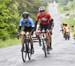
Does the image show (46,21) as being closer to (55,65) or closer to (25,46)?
(25,46)

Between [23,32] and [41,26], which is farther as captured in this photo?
[41,26]

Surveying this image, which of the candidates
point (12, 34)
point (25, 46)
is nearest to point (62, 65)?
point (25, 46)

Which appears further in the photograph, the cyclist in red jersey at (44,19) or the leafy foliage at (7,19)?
the leafy foliage at (7,19)

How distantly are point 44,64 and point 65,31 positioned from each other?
95.1 feet

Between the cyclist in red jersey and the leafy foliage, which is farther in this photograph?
the leafy foliage

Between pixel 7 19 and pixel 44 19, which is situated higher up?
pixel 7 19

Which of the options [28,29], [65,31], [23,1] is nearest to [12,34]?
[65,31]

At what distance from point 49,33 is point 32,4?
193 ft

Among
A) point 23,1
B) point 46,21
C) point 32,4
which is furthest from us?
point 32,4

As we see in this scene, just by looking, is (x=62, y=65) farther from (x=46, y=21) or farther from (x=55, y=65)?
(x=46, y=21)

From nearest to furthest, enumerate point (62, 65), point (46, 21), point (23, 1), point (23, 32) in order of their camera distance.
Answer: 1. point (62, 65)
2. point (23, 32)
3. point (46, 21)
4. point (23, 1)

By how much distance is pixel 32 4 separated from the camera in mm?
76688

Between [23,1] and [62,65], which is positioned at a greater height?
[23,1]

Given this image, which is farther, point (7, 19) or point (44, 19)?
point (7, 19)
